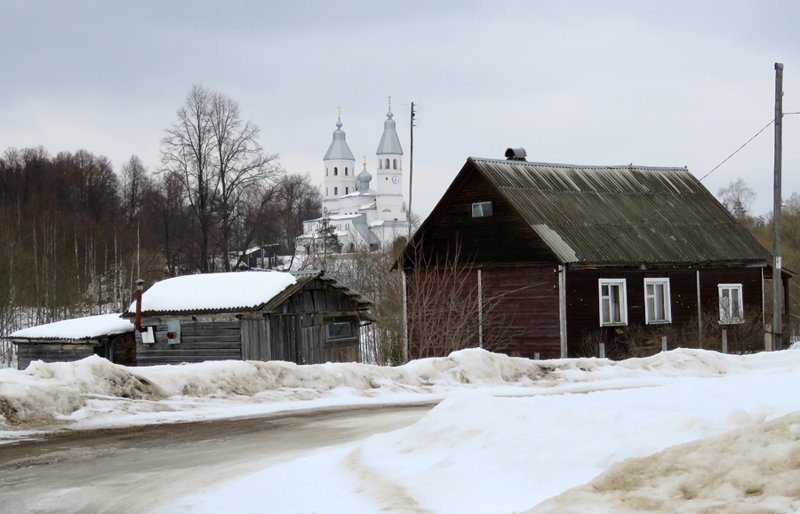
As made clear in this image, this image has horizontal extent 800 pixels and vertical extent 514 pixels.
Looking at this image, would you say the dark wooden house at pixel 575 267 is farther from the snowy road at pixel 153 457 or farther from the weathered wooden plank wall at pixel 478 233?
the snowy road at pixel 153 457

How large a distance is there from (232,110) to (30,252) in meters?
19.2

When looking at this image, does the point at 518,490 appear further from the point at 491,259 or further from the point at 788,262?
the point at 788,262

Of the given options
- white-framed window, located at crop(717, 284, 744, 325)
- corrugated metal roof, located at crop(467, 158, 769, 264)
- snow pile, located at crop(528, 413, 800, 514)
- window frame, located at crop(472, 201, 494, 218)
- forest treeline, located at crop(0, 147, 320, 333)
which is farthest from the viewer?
forest treeline, located at crop(0, 147, 320, 333)

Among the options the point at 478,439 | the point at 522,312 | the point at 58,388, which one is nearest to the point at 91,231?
the point at 522,312

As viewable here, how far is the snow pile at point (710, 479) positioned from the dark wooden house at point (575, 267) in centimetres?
2259

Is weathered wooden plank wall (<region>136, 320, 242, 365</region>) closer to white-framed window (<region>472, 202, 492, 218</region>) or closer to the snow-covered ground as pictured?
white-framed window (<region>472, 202, 492, 218</region>)

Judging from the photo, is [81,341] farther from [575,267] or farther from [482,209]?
[575,267]

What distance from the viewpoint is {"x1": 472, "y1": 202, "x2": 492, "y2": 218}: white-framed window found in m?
34.3

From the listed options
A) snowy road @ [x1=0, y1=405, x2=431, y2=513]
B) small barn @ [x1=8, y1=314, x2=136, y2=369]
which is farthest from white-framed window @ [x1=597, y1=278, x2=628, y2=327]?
snowy road @ [x1=0, y1=405, x2=431, y2=513]

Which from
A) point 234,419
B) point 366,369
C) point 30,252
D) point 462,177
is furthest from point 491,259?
point 30,252

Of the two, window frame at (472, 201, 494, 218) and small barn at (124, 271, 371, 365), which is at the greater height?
window frame at (472, 201, 494, 218)

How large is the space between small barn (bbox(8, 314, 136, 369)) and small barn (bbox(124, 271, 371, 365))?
253 centimetres

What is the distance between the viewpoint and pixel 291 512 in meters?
8.62

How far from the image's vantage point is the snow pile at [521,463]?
23.2ft
